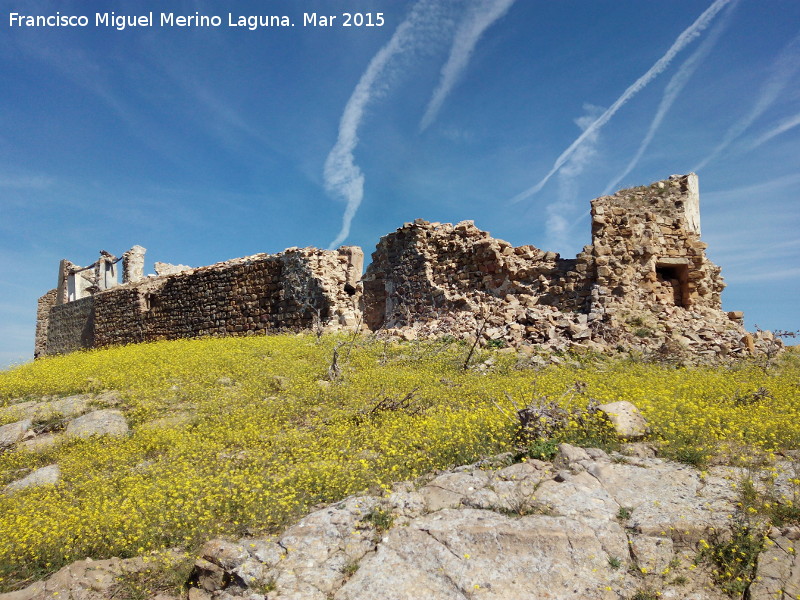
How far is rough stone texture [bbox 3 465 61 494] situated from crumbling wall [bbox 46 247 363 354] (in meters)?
8.39

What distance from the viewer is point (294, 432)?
7504mm

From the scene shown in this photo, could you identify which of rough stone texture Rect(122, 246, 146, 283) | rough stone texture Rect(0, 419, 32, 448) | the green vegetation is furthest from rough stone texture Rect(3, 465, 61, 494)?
rough stone texture Rect(122, 246, 146, 283)

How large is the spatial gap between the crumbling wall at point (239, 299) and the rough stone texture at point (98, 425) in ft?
21.8

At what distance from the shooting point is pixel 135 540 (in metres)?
5.02

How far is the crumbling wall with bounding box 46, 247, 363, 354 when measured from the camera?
16656 millimetres

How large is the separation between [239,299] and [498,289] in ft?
29.7

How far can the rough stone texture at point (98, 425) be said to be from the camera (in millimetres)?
8281

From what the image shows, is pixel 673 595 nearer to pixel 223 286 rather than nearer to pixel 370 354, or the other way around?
pixel 370 354

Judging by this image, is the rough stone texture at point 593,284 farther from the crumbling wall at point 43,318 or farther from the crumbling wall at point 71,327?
the crumbling wall at point 43,318

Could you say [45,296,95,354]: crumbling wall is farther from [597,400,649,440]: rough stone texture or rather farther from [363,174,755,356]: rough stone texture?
[597,400,649,440]: rough stone texture

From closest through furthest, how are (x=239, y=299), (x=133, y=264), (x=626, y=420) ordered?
1. (x=626, y=420)
2. (x=239, y=299)
3. (x=133, y=264)

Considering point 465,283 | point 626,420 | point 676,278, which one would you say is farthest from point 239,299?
point 626,420

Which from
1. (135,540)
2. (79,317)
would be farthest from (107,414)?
(79,317)

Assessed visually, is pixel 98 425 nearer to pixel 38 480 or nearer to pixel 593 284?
pixel 38 480
